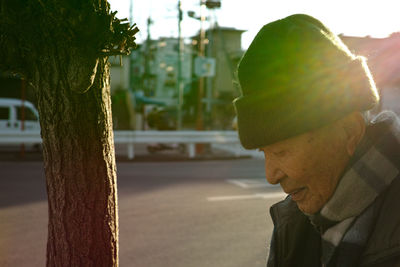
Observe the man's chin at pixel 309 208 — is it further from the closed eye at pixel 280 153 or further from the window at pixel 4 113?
the window at pixel 4 113

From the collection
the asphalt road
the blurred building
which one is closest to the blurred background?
the asphalt road

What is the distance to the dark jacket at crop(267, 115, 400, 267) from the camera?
106 centimetres

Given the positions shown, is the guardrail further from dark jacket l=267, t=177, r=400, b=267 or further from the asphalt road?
dark jacket l=267, t=177, r=400, b=267

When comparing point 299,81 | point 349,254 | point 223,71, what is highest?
point 223,71

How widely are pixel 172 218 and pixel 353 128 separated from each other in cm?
535

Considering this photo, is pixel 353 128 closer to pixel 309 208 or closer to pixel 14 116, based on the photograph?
pixel 309 208

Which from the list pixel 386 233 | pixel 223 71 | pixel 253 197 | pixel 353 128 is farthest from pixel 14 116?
pixel 223 71

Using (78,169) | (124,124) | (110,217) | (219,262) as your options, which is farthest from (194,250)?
(124,124)

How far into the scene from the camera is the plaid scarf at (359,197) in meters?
1.12

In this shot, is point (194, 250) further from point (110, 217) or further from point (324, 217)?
point (324, 217)

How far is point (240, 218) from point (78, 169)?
405cm

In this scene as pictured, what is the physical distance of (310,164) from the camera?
1248 mm

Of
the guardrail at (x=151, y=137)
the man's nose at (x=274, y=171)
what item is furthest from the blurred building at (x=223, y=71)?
the man's nose at (x=274, y=171)

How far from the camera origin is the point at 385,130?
123 centimetres
